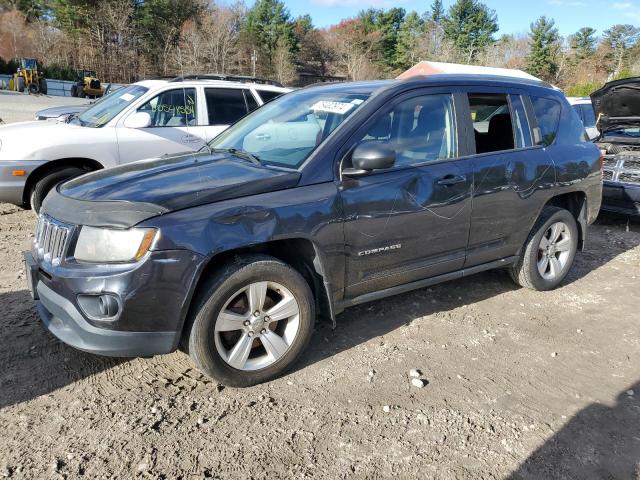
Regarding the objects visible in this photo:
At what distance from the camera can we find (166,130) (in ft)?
22.3

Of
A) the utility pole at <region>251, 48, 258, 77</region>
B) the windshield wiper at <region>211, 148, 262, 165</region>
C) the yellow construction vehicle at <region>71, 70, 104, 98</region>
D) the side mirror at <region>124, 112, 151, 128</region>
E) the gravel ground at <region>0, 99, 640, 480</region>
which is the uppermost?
the utility pole at <region>251, 48, 258, 77</region>

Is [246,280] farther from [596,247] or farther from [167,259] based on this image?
[596,247]

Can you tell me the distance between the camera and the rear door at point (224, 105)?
282 inches

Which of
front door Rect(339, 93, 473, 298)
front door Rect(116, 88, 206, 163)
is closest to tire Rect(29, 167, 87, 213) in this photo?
front door Rect(116, 88, 206, 163)

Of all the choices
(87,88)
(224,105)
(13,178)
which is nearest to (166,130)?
(224,105)

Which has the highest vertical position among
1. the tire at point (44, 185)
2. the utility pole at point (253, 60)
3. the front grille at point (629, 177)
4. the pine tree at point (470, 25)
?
the pine tree at point (470, 25)

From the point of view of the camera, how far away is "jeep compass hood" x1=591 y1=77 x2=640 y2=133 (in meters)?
7.55

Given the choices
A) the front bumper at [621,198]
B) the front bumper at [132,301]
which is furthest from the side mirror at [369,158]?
the front bumper at [621,198]

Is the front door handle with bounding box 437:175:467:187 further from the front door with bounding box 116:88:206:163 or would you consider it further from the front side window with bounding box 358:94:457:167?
the front door with bounding box 116:88:206:163

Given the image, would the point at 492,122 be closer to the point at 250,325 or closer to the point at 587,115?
the point at 250,325

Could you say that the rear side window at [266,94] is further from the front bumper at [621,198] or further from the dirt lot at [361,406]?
the front bumper at [621,198]

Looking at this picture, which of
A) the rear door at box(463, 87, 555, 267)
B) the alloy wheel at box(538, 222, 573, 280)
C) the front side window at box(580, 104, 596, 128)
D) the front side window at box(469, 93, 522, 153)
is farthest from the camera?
the front side window at box(580, 104, 596, 128)

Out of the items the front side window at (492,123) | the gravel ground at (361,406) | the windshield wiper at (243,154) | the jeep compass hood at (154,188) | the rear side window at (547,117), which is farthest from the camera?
the rear side window at (547,117)

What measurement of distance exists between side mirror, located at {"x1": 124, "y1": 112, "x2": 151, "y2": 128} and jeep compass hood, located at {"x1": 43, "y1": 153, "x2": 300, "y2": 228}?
3290mm
